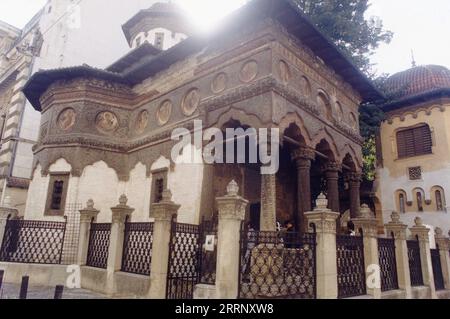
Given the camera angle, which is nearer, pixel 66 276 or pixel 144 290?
pixel 144 290

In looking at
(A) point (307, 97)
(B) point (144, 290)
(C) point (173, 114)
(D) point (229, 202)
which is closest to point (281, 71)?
(A) point (307, 97)

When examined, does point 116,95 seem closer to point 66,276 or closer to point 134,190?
point 134,190

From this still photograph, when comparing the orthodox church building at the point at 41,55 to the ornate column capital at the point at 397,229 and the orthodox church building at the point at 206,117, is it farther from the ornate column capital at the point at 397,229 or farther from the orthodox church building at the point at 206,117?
the ornate column capital at the point at 397,229

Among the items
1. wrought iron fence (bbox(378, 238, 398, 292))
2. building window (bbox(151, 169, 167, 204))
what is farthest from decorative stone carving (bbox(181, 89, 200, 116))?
wrought iron fence (bbox(378, 238, 398, 292))

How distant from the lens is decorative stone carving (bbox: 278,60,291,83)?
990 cm

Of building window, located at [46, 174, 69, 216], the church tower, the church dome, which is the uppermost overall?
the church tower

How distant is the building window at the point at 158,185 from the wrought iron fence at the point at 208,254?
5161mm

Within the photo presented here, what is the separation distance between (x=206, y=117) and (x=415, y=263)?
7034 millimetres

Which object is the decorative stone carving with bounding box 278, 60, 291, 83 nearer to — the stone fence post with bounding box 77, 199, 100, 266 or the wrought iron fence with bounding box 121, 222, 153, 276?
the wrought iron fence with bounding box 121, 222, 153, 276

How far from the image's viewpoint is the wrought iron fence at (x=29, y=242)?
1002 cm

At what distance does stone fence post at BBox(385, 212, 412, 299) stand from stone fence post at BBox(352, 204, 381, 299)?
4.24 feet

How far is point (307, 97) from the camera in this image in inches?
433
